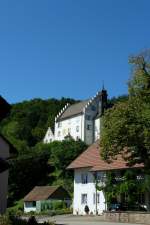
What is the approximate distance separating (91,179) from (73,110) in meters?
63.9

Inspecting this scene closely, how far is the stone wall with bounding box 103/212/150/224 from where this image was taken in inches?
1741

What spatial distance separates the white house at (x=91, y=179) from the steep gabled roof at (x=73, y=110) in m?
53.9

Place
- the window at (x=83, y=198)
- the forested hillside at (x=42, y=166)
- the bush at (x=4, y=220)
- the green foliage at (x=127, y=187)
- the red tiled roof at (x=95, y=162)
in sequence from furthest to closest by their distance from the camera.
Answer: the forested hillside at (x=42, y=166)
the window at (x=83, y=198)
the red tiled roof at (x=95, y=162)
the green foliage at (x=127, y=187)
the bush at (x=4, y=220)

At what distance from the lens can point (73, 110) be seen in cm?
12662

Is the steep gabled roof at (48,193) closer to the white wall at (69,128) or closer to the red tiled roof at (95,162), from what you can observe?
the red tiled roof at (95,162)

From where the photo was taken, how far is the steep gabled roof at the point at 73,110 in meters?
122

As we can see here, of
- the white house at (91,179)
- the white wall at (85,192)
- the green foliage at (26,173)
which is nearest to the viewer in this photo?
the white house at (91,179)

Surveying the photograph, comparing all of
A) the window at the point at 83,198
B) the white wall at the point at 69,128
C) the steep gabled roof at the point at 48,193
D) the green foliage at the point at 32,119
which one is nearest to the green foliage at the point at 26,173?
the steep gabled roof at the point at 48,193

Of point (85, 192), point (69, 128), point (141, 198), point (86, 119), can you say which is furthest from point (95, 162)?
point (69, 128)

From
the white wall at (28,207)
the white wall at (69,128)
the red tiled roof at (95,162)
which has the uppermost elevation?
the white wall at (69,128)

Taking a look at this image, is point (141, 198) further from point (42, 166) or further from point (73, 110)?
point (73, 110)

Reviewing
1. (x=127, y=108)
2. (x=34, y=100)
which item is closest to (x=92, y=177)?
(x=127, y=108)

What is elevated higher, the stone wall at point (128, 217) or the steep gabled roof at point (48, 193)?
the steep gabled roof at point (48, 193)

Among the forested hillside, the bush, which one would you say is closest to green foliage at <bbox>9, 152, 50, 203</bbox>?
the forested hillside
